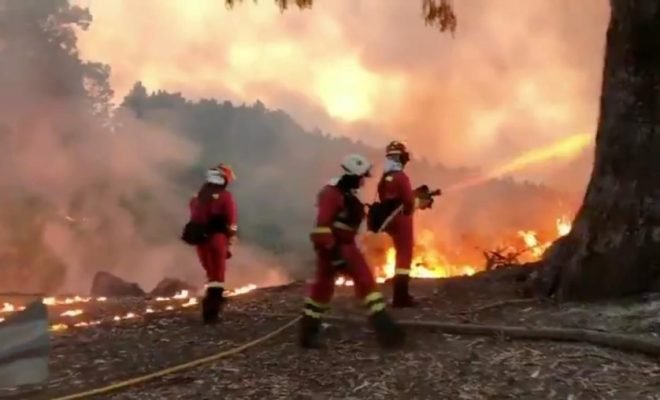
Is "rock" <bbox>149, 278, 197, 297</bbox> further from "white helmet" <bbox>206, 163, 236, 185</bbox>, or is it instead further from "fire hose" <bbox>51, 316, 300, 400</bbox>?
"fire hose" <bbox>51, 316, 300, 400</bbox>

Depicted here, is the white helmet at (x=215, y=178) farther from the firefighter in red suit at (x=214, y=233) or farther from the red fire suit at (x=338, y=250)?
the red fire suit at (x=338, y=250)

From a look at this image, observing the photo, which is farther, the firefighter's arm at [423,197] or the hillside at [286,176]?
the hillside at [286,176]

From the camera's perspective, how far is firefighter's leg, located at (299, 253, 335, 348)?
25.3 ft

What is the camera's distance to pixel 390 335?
24.3 ft

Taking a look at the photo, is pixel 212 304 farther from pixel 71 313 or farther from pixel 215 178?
pixel 71 313

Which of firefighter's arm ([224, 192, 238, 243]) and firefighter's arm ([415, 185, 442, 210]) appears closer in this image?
firefighter's arm ([224, 192, 238, 243])

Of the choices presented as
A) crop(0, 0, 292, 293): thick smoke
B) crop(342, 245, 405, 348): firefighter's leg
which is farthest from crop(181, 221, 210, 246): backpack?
crop(0, 0, 292, 293): thick smoke

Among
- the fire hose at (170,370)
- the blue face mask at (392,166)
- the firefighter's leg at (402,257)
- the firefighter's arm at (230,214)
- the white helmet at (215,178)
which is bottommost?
the fire hose at (170,370)

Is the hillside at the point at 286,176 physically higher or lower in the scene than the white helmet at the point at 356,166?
higher

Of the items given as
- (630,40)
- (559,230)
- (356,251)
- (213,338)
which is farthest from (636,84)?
(559,230)

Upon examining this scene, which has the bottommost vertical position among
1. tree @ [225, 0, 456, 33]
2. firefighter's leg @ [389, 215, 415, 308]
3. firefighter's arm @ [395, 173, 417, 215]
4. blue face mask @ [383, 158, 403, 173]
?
firefighter's leg @ [389, 215, 415, 308]

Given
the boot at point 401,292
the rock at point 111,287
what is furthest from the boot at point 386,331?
the rock at point 111,287

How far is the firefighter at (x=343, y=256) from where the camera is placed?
7449 mm

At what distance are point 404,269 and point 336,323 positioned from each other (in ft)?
4.39
